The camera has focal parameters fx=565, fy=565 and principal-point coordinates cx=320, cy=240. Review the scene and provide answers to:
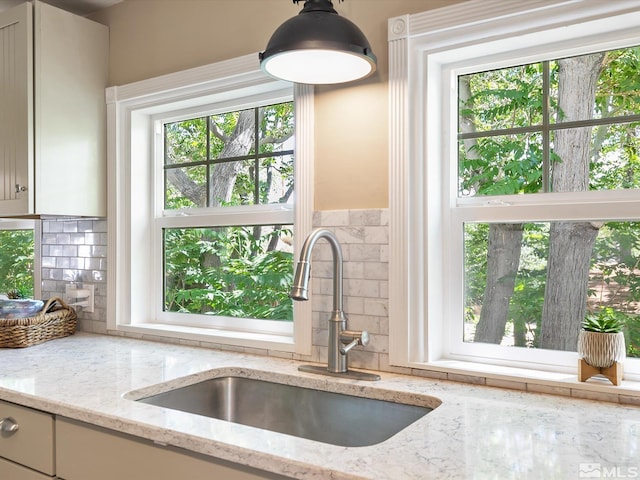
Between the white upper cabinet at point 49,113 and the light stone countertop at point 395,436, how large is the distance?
30.8 inches

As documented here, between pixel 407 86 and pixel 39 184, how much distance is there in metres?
1.60

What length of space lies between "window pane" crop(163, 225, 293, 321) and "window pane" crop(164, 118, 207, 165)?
0.34 meters

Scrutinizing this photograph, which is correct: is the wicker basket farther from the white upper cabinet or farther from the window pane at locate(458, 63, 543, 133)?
the window pane at locate(458, 63, 543, 133)

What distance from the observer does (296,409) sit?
1837 mm

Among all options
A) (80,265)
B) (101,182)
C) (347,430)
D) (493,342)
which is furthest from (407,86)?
(80,265)

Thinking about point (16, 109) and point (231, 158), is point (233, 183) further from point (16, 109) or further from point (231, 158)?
point (16, 109)

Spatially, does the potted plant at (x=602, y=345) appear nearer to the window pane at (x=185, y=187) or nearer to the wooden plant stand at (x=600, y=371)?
the wooden plant stand at (x=600, y=371)

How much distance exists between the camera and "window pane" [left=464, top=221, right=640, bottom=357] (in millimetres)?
1660

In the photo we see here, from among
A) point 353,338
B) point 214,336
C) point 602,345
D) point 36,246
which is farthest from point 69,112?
point 602,345

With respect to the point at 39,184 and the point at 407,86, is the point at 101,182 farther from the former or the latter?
the point at 407,86

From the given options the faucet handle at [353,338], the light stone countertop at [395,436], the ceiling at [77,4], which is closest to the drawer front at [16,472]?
the light stone countertop at [395,436]

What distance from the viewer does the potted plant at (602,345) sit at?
155cm

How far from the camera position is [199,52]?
7.73ft

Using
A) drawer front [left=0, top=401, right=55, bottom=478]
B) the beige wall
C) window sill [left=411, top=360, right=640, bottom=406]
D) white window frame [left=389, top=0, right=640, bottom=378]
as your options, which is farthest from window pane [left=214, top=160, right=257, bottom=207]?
drawer front [left=0, top=401, right=55, bottom=478]
